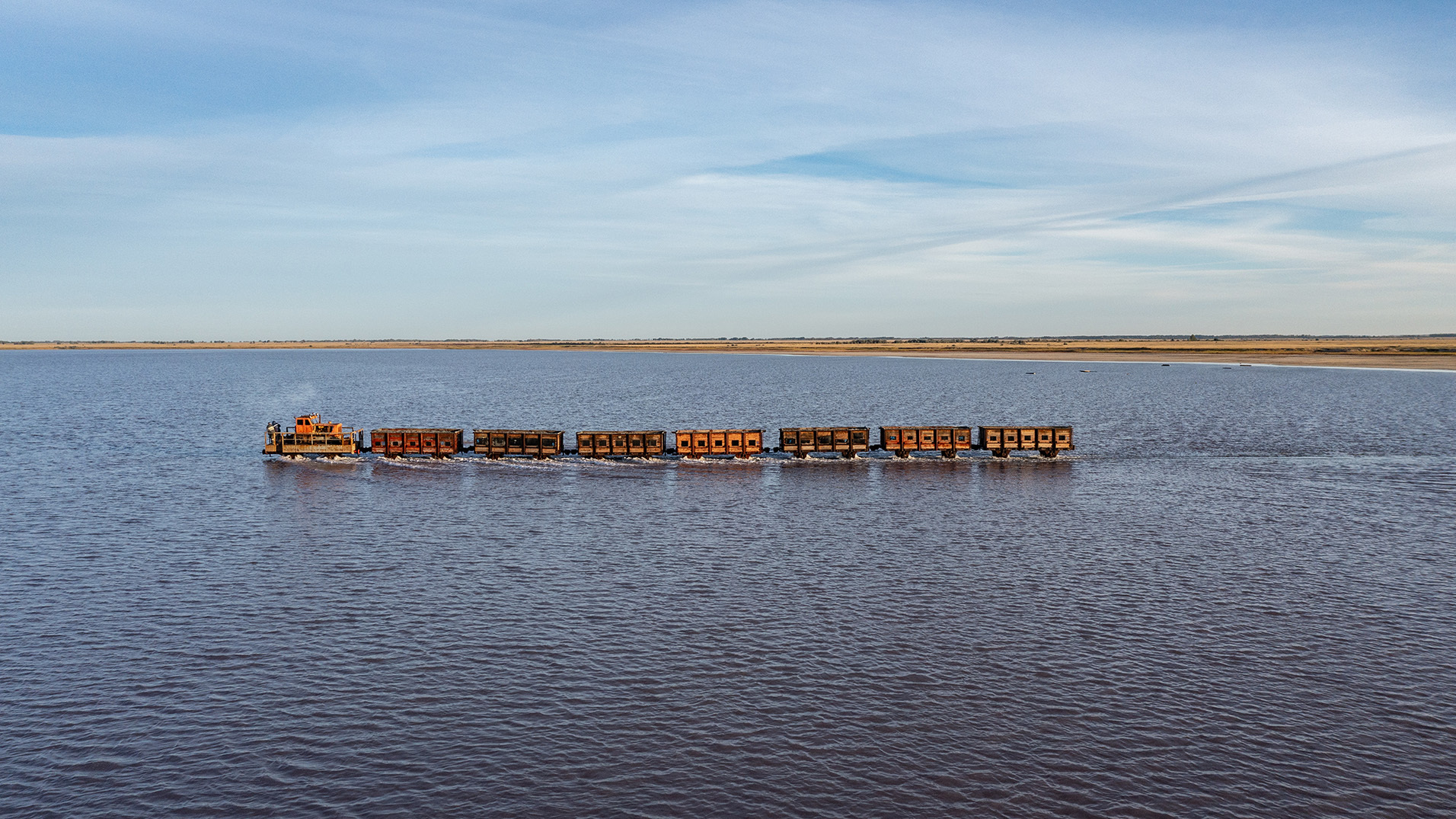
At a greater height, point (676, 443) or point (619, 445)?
point (676, 443)

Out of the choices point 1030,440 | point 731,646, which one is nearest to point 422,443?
point 1030,440

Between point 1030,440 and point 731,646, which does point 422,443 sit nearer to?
point 1030,440

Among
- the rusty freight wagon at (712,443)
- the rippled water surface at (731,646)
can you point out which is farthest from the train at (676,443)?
the rippled water surface at (731,646)

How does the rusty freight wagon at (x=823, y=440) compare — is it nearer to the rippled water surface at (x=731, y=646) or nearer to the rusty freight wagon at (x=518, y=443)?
the rippled water surface at (x=731, y=646)

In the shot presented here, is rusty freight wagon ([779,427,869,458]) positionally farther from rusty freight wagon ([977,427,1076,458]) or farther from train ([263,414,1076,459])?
rusty freight wagon ([977,427,1076,458])

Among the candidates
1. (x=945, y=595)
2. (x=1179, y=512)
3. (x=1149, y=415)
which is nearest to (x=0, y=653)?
(x=945, y=595)

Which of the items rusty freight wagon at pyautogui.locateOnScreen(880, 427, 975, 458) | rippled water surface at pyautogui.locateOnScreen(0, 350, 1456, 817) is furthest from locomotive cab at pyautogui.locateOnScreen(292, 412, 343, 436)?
rusty freight wagon at pyautogui.locateOnScreen(880, 427, 975, 458)

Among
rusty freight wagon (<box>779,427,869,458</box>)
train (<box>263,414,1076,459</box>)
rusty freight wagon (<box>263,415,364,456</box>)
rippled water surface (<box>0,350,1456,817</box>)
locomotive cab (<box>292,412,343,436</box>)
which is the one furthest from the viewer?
locomotive cab (<box>292,412,343,436</box>)

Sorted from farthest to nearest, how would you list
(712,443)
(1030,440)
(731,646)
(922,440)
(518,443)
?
1. (922,440)
2. (1030,440)
3. (518,443)
4. (712,443)
5. (731,646)
